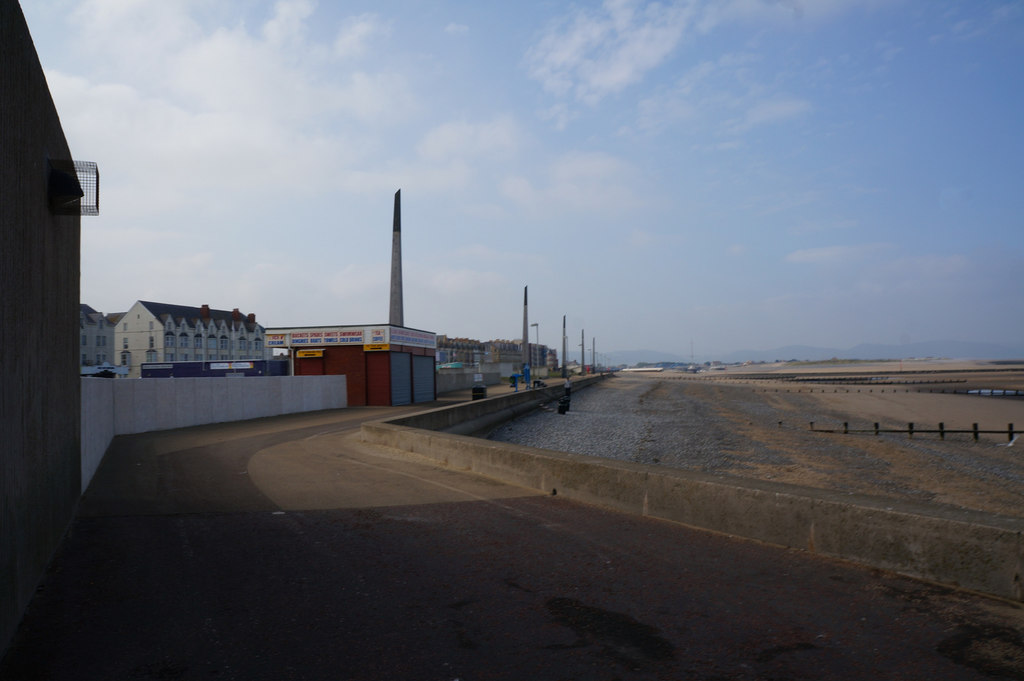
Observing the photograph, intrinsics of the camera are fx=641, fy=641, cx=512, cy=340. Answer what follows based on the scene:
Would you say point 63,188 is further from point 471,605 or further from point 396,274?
point 396,274

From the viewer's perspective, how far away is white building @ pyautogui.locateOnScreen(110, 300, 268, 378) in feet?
333

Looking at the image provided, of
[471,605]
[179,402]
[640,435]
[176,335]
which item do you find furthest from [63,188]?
[176,335]

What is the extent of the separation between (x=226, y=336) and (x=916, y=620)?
126 meters

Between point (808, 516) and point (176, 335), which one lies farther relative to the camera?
point (176, 335)

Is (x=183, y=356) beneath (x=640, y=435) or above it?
above

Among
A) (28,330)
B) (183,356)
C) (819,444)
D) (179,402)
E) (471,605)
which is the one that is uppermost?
(183,356)

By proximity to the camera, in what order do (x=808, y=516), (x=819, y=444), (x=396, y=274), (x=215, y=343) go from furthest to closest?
(x=215, y=343)
(x=396, y=274)
(x=819, y=444)
(x=808, y=516)

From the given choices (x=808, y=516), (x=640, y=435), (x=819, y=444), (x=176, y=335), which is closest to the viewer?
(x=808, y=516)

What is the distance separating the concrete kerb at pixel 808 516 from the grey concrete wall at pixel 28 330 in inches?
227

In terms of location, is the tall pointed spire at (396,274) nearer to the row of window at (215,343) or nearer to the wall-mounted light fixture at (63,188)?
the wall-mounted light fixture at (63,188)

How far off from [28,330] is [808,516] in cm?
673

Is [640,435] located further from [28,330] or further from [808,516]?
[28,330]

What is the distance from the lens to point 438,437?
1234 centimetres

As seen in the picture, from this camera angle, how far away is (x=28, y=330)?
4.99 meters
